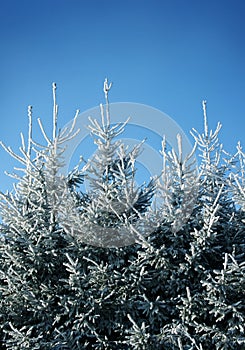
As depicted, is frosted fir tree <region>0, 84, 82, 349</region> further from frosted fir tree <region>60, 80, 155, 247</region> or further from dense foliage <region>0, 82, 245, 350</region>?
frosted fir tree <region>60, 80, 155, 247</region>

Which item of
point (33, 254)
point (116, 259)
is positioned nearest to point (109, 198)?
point (116, 259)

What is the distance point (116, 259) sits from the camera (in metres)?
5.56

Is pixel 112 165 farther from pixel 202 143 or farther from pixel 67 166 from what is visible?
pixel 202 143

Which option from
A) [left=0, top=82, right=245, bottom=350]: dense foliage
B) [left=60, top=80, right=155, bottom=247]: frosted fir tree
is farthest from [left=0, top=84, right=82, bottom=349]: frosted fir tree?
[left=60, top=80, right=155, bottom=247]: frosted fir tree

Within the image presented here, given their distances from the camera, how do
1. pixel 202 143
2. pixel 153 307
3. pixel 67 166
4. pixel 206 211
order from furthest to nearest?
pixel 202 143 < pixel 67 166 < pixel 206 211 < pixel 153 307

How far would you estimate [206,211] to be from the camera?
5.62m

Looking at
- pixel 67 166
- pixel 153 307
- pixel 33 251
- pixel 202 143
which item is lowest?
pixel 153 307

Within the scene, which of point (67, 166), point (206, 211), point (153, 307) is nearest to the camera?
point (153, 307)

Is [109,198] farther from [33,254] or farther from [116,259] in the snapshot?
[33,254]

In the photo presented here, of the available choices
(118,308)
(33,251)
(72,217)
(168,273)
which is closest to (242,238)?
(168,273)

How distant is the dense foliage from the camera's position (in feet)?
16.6

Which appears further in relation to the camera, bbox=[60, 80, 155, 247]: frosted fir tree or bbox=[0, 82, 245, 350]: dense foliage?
bbox=[60, 80, 155, 247]: frosted fir tree

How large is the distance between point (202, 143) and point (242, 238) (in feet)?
5.94

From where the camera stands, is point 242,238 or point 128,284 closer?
point 128,284
